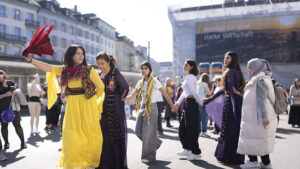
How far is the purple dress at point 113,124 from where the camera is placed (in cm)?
446

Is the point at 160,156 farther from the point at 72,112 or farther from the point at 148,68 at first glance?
the point at 72,112

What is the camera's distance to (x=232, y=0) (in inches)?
1933

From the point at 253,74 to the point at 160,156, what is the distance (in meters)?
2.62

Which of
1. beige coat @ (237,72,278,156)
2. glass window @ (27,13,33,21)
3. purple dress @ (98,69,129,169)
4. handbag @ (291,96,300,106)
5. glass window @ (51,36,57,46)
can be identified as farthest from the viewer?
glass window @ (51,36,57,46)

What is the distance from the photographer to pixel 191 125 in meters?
5.71

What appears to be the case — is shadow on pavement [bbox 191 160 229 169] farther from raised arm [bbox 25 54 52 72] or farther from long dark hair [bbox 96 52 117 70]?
raised arm [bbox 25 54 52 72]

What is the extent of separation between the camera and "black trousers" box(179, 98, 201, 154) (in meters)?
5.69

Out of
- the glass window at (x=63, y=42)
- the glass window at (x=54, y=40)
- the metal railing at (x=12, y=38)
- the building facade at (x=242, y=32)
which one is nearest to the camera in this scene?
the metal railing at (x=12, y=38)

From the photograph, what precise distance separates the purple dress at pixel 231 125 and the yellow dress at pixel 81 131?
7.92 feet

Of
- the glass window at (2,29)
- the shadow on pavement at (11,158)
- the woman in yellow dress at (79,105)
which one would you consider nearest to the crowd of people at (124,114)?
the woman in yellow dress at (79,105)

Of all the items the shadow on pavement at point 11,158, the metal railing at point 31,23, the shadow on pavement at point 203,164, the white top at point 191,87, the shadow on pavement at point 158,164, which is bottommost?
the shadow on pavement at point 11,158

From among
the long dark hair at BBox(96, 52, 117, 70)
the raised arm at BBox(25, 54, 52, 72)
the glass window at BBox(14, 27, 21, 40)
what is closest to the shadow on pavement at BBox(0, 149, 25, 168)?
the raised arm at BBox(25, 54, 52, 72)

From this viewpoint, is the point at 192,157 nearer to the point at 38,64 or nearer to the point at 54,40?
the point at 38,64

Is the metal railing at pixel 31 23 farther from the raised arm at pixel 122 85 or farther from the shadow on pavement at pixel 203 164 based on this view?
the shadow on pavement at pixel 203 164
